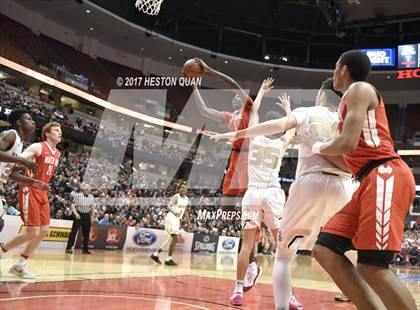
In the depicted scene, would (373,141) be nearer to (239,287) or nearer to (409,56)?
(239,287)

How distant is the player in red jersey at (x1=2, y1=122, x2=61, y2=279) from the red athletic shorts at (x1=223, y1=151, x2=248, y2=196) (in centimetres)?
250

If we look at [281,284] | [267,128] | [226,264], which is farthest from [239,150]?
[226,264]

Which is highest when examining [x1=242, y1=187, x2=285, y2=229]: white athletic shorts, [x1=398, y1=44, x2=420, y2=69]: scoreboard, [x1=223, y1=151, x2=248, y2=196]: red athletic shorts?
[x1=398, y1=44, x2=420, y2=69]: scoreboard

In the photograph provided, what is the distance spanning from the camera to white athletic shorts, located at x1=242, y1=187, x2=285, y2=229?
4973 mm

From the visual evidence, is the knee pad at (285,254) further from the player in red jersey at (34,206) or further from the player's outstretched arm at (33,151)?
the player's outstretched arm at (33,151)

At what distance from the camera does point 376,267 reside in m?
2.46

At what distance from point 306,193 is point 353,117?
3.57 ft

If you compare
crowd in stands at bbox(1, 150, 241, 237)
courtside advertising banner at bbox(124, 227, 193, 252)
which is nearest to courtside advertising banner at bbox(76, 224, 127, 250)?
courtside advertising banner at bbox(124, 227, 193, 252)

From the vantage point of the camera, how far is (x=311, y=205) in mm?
3553

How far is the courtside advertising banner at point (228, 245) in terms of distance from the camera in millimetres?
19192

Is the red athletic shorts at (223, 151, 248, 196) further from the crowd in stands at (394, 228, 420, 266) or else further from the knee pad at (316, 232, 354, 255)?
the crowd in stands at (394, 228, 420, 266)

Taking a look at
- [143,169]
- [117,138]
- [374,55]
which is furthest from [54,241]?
[374,55]

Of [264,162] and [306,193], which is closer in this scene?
[306,193]

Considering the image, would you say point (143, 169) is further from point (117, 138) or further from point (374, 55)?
point (374, 55)
